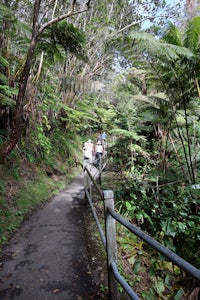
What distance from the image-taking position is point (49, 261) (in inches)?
105

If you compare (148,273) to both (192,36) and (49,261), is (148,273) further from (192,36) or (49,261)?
(192,36)

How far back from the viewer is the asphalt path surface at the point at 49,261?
7.02ft

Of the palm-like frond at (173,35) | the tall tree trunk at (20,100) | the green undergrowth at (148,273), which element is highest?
the palm-like frond at (173,35)

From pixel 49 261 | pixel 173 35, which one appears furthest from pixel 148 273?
pixel 173 35

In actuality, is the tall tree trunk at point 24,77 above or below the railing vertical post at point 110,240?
above

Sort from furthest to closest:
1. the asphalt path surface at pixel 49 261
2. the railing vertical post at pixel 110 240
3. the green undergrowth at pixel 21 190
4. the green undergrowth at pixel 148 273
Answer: the green undergrowth at pixel 21 190 < the green undergrowth at pixel 148 273 < the asphalt path surface at pixel 49 261 < the railing vertical post at pixel 110 240

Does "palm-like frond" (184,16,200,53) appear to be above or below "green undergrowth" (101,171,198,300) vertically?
above

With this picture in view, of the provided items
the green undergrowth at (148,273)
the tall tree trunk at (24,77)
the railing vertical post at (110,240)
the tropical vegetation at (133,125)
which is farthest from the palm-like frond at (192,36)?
the railing vertical post at (110,240)

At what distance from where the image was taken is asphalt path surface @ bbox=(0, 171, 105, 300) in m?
2.14

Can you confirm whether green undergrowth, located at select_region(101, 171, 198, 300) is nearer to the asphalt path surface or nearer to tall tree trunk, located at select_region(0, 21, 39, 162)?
the asphalt path surface

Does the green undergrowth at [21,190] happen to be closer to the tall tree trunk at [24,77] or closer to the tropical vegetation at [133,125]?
the tropical vegetation at [133,125]

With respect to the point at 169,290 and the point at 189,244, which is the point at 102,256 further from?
the point at 189,244

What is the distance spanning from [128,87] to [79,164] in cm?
444

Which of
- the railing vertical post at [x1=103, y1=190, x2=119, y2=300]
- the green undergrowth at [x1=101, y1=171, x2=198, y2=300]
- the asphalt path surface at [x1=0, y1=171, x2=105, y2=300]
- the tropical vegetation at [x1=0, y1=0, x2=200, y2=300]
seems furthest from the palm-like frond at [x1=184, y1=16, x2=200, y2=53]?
the asphalt path surface at [x1=0, y1=171, x2=105, y2=300]
